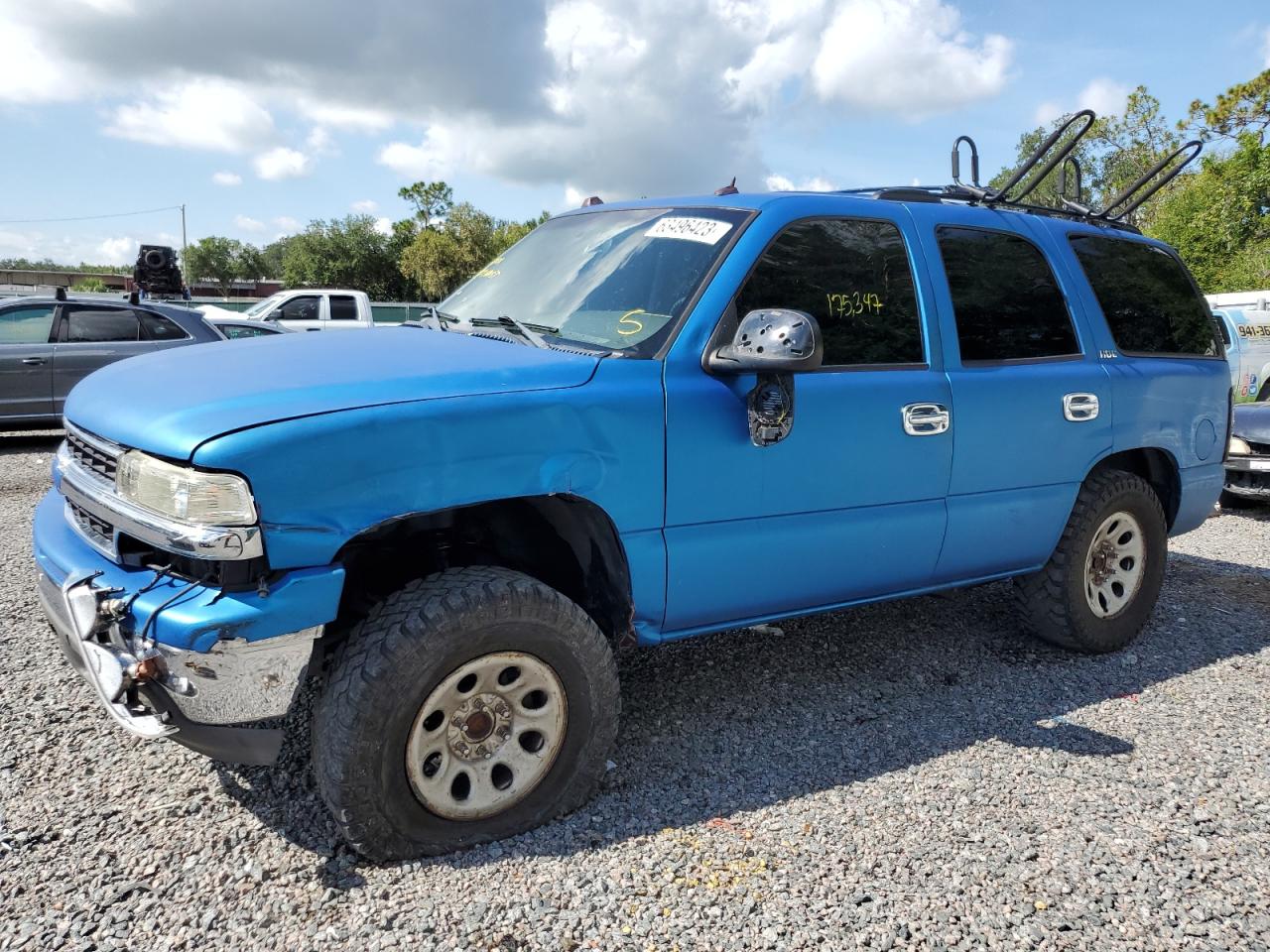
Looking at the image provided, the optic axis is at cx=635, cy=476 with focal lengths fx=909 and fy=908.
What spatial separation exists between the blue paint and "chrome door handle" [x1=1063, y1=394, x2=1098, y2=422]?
→ 0.04 metres

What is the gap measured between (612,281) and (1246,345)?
40.6 ft

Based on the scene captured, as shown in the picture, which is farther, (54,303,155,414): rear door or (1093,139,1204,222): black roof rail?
(54,303,155,414): rear door

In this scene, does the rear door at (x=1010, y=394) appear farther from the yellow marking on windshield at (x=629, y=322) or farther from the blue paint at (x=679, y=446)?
the yellow marking on windshield at (x=629, y=322)

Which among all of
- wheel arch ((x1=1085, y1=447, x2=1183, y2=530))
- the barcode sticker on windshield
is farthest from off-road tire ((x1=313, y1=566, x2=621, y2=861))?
wheel arch ((x1=1085, y1=447, x2=1183, y2=530))

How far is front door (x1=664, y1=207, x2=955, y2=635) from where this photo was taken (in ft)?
9.46

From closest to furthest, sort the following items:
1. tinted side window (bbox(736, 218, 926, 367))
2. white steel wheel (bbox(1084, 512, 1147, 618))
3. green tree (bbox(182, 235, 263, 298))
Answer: tinted side window (bbox(736, 218, 926, 367)) < white steel wheel (bbox(1084, 512, 1147, 618)) < green tree (bbox(182, 235, 263, 298))

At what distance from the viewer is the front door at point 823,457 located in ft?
9.46

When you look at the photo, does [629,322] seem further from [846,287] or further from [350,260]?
[350,260]

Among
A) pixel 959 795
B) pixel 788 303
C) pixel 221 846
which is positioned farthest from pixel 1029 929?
pixel 221 846

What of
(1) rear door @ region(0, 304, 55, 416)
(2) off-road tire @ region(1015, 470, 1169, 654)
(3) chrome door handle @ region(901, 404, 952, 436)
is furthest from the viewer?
(1) rear door @ region(0, 304, 55, 416)

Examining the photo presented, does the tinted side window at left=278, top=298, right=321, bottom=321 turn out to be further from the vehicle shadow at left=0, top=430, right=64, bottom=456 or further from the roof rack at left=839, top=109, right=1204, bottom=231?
the roof rack at left=839, top=109, right=1204, bottom=231

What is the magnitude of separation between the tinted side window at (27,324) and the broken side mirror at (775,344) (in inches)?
382

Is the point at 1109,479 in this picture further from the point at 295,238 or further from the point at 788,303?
the point at 295,238

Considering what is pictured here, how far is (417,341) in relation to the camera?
10.1ft
